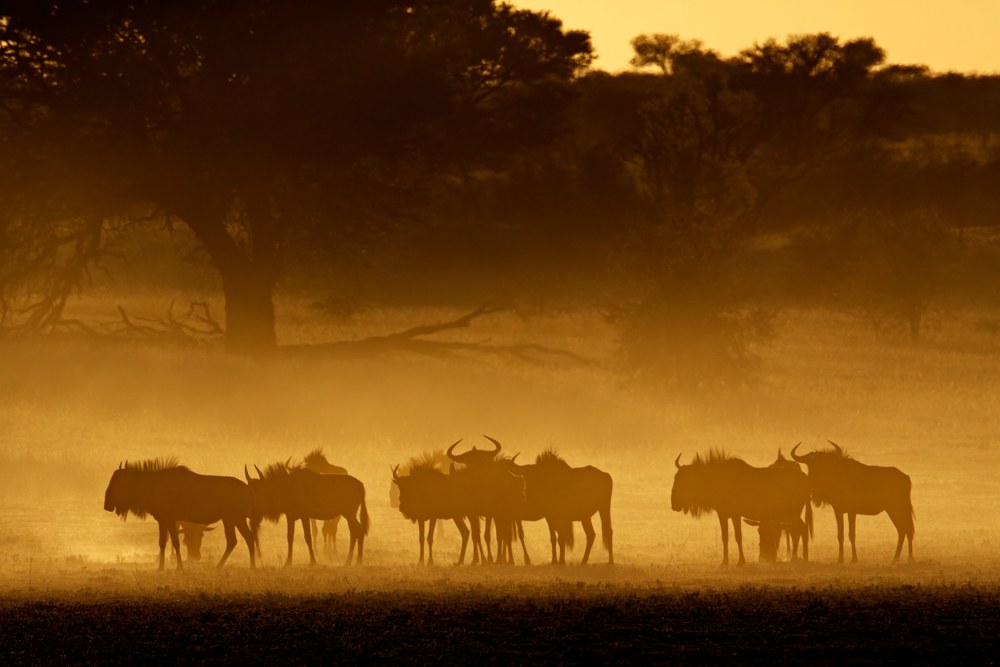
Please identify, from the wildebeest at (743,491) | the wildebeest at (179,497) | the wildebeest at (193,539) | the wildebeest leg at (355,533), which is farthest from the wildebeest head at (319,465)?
the wildebeest at (743,491)

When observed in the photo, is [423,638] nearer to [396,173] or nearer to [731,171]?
[396,173]

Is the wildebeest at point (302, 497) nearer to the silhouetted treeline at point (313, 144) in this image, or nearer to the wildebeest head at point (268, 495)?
the wildebeest head at point (268, 495)

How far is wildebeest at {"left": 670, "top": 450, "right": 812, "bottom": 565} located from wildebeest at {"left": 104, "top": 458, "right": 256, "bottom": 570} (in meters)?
4.98

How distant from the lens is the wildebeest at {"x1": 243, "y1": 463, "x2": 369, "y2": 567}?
21641 mm

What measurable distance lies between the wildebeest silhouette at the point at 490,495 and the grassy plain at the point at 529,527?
860 mm

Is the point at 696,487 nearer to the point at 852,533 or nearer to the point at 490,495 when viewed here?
the point at 852,533

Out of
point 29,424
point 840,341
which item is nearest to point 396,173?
point 29,424

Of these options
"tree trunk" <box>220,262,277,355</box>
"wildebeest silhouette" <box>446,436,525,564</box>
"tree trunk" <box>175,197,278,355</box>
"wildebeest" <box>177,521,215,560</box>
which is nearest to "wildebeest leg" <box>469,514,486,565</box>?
"wildebeest silhouette" <box>446,436,525,564</box>

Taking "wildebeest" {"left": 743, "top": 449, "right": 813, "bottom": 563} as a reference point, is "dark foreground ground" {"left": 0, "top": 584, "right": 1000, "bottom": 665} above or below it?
below

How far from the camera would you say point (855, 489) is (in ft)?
73.7

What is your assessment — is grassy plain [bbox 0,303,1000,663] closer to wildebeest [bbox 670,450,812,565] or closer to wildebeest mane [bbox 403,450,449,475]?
wildebeest [bbox 670,450,812,565]

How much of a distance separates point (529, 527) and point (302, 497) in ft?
22.4

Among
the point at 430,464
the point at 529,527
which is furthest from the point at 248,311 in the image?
the point at 430,464

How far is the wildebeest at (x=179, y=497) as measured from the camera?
2109 centimetres
